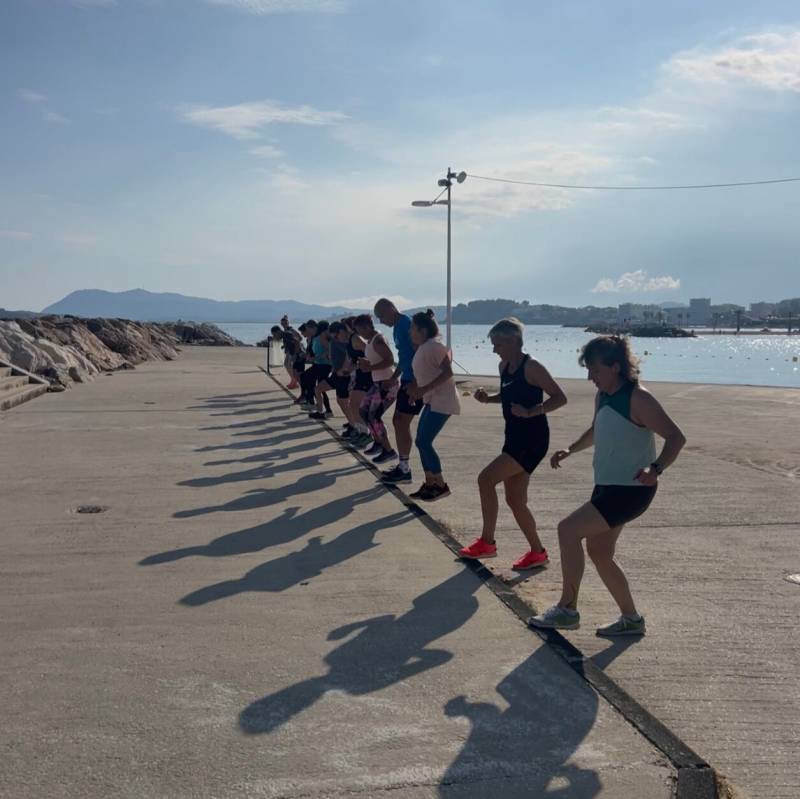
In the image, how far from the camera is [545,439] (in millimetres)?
6145

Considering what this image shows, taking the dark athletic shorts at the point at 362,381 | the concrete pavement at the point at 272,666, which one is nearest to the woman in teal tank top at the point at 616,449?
the concrete pavement at the point at 272,666

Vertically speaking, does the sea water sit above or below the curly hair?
below

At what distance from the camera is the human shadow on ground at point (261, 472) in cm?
940

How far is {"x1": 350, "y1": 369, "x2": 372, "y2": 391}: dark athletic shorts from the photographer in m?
11.8

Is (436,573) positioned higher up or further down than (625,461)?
further down

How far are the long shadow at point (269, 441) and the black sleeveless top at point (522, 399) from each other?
20.9ft

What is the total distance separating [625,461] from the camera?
4.64 m

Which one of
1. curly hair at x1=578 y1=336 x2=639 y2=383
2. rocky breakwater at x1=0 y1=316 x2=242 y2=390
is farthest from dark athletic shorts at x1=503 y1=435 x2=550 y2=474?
rocky breakwater at x1=0 y1=316 x2=242 y2=390

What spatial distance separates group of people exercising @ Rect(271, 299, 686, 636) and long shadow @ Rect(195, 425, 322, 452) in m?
2.63

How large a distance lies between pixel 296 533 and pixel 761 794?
14.6 ft

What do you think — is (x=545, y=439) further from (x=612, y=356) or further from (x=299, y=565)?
(x=299, y=565)

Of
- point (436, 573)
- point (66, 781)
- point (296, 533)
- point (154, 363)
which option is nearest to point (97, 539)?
point (296, 533)

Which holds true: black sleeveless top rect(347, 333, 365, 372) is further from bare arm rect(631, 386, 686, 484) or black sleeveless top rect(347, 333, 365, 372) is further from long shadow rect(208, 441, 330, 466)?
bare arm rect(631, 386, 686, 484)

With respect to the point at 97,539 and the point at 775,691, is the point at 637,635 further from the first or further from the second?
the point at 97,539
